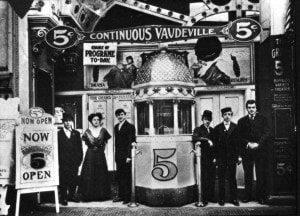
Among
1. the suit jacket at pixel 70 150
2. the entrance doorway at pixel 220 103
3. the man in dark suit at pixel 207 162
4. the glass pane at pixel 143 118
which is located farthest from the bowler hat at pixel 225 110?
the suit jacket at pixel 70 150

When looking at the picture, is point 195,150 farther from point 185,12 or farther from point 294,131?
point 185,12

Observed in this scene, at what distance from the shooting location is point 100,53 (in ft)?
24.3

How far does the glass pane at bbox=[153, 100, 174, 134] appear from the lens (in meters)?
7.16

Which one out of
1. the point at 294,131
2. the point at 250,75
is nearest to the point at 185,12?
the point at 250,75

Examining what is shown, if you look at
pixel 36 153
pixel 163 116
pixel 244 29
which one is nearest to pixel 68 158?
pixel 36 153

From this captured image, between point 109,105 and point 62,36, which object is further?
point 109,105

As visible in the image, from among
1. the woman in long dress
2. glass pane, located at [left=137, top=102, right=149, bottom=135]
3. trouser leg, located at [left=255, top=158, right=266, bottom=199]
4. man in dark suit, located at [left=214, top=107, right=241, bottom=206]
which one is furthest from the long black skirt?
trouser leg, located at [left=255, top=158, right=266, bottom=199]

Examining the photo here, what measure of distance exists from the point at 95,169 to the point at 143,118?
4.21 feet

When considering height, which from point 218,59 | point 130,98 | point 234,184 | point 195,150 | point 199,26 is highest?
point 199,26

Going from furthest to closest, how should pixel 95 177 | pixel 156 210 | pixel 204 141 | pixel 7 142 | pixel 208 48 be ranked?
pixel 95 177
pixel 208 48
pixel 204 141
pixel 156 210
pixel 7 142

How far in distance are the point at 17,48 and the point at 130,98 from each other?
7.09 ft

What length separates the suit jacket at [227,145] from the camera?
286 inches

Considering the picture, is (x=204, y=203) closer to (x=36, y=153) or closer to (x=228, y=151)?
(x=228, y=151)

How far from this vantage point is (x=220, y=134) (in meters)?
7.30
